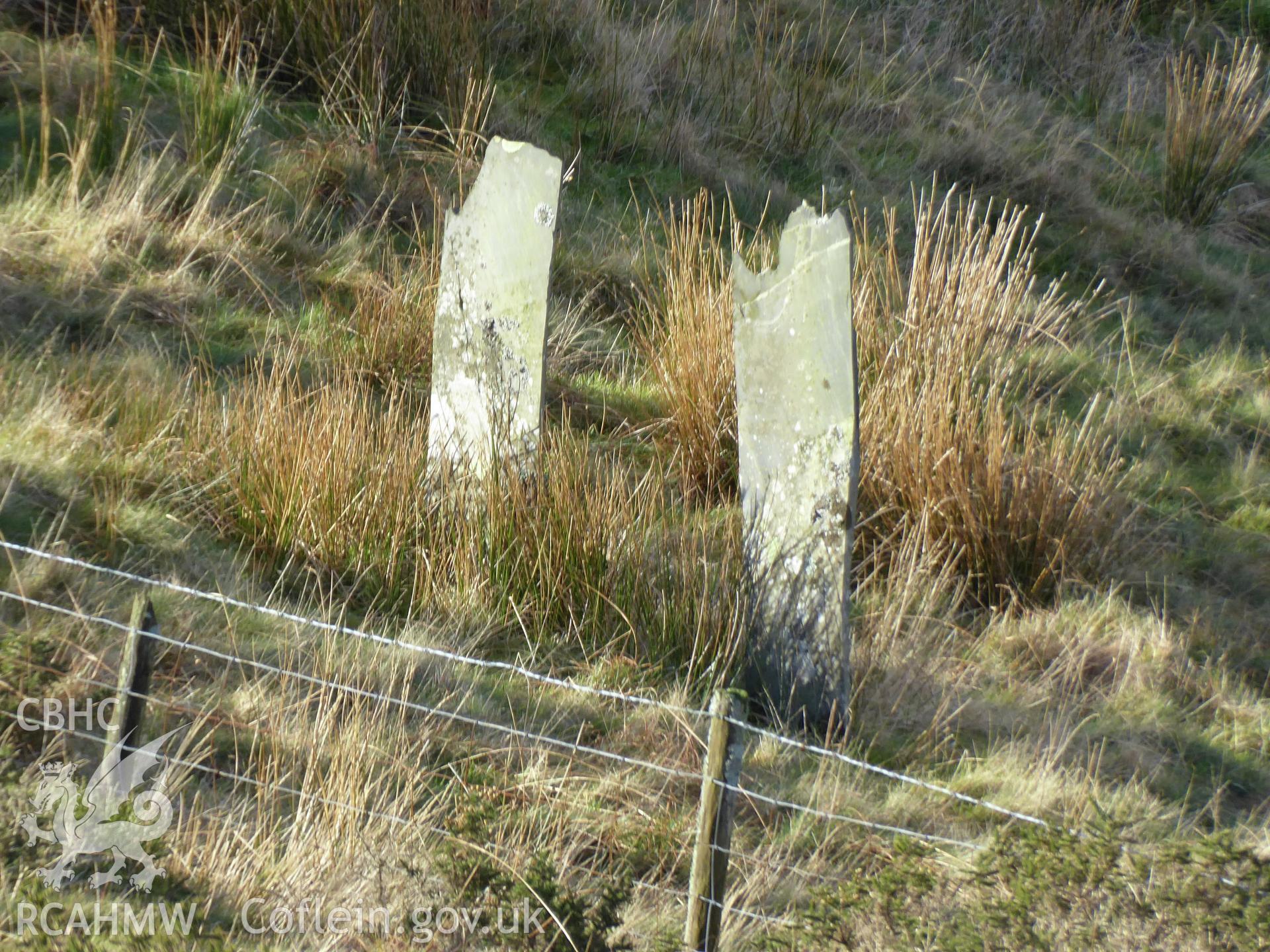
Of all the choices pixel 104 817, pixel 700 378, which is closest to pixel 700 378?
pixel 700 378

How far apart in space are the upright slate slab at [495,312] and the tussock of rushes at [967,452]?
1.19 m

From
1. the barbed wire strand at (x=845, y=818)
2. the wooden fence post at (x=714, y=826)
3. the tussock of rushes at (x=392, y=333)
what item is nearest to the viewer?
the wooden fence post at (x=714, y=826)

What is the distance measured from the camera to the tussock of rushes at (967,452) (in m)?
4.09

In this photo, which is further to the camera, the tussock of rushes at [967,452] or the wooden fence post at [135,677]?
the tussock of rushes at [967,452]

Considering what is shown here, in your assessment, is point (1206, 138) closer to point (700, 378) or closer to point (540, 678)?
point (700, 378)

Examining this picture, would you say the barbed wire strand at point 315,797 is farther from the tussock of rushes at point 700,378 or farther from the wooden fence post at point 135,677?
the tussock of rushes at point 700,378

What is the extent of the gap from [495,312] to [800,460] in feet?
3.43

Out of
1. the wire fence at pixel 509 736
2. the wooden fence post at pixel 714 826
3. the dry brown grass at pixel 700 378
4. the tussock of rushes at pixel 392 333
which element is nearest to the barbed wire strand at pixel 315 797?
the wire fence at pixel 509 736

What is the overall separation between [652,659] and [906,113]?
5181mm

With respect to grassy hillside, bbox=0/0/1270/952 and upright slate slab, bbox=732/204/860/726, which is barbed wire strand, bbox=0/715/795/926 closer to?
grassy hillside, bbox=0/0/1270/952

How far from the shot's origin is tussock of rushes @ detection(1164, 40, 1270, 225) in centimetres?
707

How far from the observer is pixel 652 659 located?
3.49 m

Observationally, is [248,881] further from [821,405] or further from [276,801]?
[821,405]

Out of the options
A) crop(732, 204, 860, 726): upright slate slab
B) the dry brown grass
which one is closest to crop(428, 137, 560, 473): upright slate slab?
crop(732, 204, 860, 726): upright slate slab
